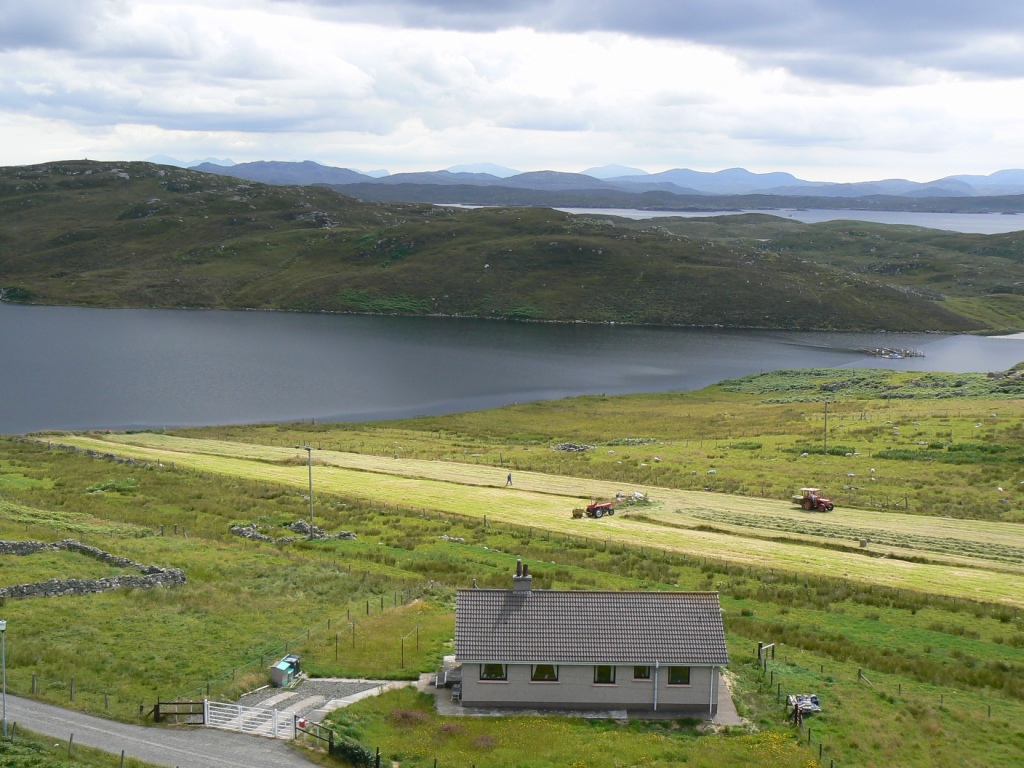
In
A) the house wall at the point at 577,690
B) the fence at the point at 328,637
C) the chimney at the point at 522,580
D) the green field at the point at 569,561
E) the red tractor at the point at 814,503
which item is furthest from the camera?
the red tractor at the point at 814,503

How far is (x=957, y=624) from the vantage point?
42.2 m

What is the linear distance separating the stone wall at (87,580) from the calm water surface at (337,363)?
61595 mm

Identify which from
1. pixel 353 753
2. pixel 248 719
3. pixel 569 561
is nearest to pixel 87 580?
pixel 248 719

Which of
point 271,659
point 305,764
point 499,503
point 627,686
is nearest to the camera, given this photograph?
point 305,764

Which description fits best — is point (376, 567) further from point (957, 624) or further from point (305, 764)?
point (957, 624)

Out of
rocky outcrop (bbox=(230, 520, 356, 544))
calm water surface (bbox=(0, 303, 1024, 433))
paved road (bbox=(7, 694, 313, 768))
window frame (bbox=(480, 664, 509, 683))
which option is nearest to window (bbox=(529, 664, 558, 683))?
window frame (bbox=(480, 664, 509, 683))

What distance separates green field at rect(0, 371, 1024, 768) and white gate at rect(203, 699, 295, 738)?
5.05ft

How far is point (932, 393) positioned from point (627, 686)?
9073cm

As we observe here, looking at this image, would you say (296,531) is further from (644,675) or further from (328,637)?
(644,675)

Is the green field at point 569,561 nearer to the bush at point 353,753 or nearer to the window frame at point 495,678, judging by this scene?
the bush at point 353,753

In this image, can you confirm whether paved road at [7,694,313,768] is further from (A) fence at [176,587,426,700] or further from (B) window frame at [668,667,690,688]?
(B) window frame at [668,667,690,688]

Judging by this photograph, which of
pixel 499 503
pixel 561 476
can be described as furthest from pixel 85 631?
pixel 561 476

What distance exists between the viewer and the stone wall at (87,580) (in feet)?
126

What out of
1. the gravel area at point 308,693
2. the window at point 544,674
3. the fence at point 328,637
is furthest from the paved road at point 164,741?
the window at point 544,674
